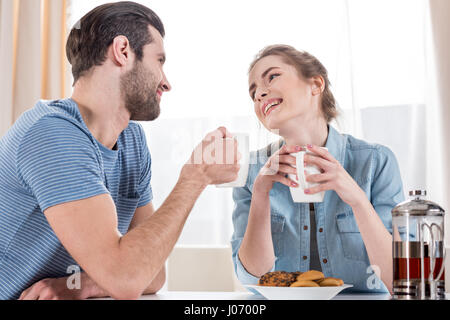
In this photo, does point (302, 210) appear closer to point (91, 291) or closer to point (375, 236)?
point (375, 236)

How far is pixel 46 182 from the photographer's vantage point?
65 centimetres

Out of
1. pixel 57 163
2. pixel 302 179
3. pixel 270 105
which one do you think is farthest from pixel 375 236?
pixel 57 163

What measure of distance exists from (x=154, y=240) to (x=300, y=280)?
20 centimetres

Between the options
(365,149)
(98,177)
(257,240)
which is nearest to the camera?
(98,177)

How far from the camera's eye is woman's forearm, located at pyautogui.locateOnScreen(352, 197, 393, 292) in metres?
0.79

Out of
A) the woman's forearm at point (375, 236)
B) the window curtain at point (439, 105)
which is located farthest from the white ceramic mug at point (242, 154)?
the window curtain at point (439, 105)

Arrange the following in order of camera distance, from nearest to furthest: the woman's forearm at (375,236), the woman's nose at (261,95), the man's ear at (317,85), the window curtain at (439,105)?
the woman's forearm at (375,236), the woman's nose at (261,95), the man's ear at (317,85), the window curtain at (439,105)

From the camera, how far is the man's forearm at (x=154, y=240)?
0.61m

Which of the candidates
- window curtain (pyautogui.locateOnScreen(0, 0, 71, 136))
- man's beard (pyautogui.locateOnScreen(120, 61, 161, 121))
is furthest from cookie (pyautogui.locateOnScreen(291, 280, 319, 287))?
window curtain (pyautogui.locateOnScreen(0, 0, 71, 136))

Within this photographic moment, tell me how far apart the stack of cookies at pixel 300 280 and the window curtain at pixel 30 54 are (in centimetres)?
56

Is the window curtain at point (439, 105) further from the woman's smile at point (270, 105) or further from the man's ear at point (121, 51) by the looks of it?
the man's ear at point (121, 51)

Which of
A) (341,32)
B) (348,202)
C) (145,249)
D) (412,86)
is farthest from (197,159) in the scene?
(412,86)

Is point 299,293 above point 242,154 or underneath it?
underneath

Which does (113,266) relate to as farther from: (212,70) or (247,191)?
(212,70)
